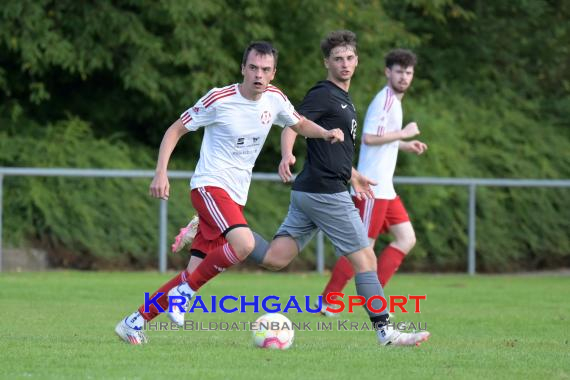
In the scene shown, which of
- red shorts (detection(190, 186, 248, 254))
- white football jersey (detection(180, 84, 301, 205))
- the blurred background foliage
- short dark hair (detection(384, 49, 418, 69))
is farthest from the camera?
the blurred background foliage

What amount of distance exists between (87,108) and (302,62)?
3687mm

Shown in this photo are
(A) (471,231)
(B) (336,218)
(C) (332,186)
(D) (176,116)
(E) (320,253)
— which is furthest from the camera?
(D) (176,116)

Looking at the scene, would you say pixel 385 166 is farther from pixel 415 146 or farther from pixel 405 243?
pixel 405 243

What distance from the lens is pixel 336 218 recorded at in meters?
9.22

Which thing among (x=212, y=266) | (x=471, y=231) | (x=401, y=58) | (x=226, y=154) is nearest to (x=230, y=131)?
(x=226, y=154)

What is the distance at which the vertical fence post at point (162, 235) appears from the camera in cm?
1745

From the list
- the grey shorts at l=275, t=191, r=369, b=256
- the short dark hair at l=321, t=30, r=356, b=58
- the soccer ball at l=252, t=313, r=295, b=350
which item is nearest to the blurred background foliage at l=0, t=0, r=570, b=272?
the short dark hair at l=321, t=30, r=356, b=58

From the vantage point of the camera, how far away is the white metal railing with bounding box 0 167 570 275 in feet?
56.1

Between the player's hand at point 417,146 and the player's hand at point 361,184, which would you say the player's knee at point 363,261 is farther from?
the player's hand at point 417,146

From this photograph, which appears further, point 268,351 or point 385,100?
point 385,100

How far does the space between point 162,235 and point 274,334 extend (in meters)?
9.46

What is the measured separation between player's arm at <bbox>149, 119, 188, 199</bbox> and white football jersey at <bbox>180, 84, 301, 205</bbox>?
105mm

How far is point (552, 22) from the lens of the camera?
78.8 feet

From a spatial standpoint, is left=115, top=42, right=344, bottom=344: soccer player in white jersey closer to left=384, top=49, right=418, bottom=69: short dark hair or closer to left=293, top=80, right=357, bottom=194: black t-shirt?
left=293, top=80, right=357, bottom=194: black t-shirt
